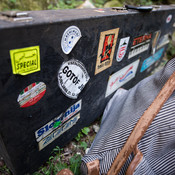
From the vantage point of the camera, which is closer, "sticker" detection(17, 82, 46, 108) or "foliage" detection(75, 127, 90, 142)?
"sticker" detection(17, 82, 46, 108)

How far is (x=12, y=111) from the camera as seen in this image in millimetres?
865

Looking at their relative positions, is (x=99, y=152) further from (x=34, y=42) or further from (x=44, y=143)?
(x=34, y=42)

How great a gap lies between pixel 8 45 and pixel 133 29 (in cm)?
132

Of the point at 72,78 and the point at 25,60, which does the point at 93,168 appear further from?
the point at 25,60

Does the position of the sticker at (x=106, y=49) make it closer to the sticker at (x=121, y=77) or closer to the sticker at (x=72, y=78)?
the sticker at (x=72, y=78)

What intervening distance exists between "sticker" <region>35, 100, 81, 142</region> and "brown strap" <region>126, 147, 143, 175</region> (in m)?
0.68

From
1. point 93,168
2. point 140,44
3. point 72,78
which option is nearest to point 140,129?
point 93,168

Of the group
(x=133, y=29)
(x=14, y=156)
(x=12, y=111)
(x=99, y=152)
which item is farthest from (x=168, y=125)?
(x=133, y=29)

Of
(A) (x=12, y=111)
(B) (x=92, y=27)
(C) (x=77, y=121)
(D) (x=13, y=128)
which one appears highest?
(B) (x=92, y=27)

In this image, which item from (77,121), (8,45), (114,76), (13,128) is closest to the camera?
(8,45)

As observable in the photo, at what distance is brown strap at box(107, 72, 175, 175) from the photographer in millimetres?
819

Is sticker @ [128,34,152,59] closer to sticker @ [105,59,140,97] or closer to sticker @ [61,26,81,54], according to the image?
sticker @ [105,59,140,97]

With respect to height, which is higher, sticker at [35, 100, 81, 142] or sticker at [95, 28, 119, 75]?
sticker at [95, 28, 119, 75]

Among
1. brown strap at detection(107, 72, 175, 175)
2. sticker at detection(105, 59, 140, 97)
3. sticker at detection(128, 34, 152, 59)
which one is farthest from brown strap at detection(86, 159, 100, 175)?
sticker at detection(128, 34, 152, 59)
